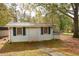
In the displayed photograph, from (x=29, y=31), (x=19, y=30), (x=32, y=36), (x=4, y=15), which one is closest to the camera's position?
(x=4, y=15)

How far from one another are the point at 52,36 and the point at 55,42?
17 cm

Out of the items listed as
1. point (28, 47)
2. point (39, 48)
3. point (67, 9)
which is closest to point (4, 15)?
point (28, 47)

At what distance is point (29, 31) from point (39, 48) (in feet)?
1.49

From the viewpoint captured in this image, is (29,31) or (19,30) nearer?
(29,31)

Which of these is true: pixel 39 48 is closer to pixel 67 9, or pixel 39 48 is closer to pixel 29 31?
pixel 29 31

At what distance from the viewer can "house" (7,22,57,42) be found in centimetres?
498

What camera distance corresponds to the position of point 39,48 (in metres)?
4.95

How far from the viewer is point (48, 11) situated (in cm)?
492

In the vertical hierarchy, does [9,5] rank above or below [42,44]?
above

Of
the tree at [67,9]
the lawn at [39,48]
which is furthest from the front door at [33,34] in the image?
Answer: the tree at [67,9]

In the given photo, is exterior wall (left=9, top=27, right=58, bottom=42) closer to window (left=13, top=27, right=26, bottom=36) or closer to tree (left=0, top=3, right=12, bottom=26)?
window (left=13, top=27, right=26, bottom=36)

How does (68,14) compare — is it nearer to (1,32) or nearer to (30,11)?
(30,11)

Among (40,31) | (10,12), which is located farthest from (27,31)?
(10,12)

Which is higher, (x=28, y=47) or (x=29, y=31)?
(x=29, y=31)
